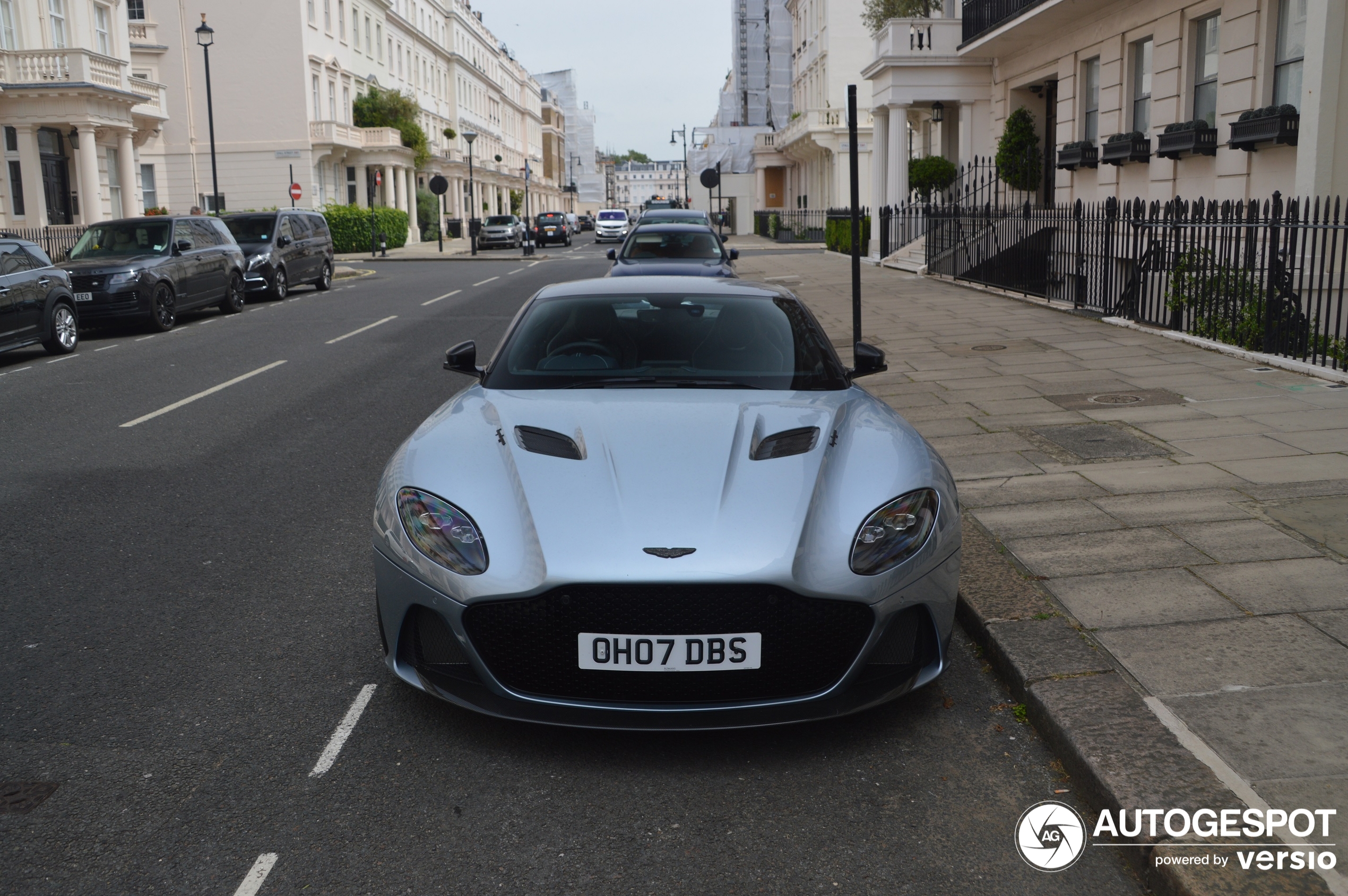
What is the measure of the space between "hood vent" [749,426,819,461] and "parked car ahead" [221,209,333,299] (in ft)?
65.1

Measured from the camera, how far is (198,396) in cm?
1092

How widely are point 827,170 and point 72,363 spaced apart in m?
44.0

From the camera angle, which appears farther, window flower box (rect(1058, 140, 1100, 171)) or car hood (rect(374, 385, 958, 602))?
window flower box (rect(1058, 140, 1100, 171))

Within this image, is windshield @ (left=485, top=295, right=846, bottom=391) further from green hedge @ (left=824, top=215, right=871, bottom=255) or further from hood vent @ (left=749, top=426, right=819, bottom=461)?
green hedge @ (left=824, top=215, right=871, bottom=255)

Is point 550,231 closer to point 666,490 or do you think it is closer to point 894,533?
point 666,490

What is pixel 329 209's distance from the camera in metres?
45.8

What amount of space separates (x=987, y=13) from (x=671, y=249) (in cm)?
1255

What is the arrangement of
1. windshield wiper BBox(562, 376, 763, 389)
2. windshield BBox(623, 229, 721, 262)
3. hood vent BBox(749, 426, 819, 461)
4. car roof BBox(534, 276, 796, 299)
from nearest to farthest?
hood vent BBox(749, 426, 819, 461) < windshield wiper BBox(562, 376, 763, 389) < car roof BBox(534, 276, 796, 299) < windshield BBox(623, 229, 721, 262)

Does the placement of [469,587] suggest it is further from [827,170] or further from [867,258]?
[827,170]

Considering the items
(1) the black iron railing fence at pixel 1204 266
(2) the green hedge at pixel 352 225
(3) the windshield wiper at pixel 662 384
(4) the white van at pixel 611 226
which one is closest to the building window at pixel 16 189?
(2) the green hedge at pixel 352 225

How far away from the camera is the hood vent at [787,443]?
390 cm

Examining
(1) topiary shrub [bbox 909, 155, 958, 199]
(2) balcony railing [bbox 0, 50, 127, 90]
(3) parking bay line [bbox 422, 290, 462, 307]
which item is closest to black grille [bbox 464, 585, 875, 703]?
(3) parking bay line [bbox 422, 290, 462, 307]

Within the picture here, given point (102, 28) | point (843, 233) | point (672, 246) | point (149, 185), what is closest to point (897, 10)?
point (843, 233)

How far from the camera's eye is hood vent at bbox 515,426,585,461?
3.93 m
